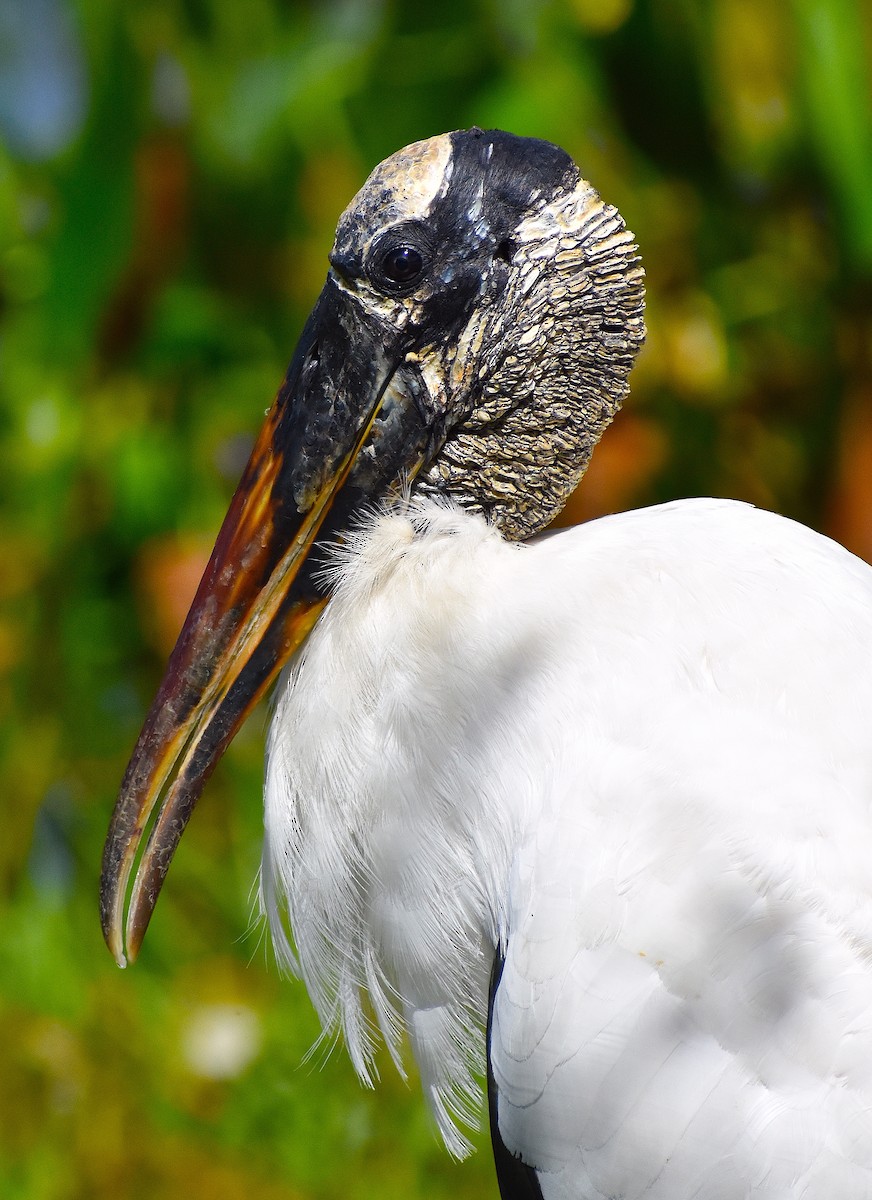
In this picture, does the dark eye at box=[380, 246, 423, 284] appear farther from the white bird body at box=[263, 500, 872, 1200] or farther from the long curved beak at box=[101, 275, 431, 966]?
the white bird body at box=[263, 500, 872, 1200]

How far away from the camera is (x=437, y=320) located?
137 centimetres

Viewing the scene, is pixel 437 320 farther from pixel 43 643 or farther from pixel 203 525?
pixel 43 643

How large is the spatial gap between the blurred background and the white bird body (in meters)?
1.08

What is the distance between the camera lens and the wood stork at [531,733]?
1112 millimetres

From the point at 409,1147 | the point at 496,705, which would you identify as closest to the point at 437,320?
the point at 496,705

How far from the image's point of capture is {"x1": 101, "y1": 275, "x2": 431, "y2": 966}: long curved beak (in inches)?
54.3

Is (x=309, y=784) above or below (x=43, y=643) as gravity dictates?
above

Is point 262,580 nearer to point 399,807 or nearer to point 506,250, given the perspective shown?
point 399,807

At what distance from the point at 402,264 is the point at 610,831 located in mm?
596

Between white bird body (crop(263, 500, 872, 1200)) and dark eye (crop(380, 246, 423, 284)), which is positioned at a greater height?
dark eye (crop(380, 246, 423, 284))

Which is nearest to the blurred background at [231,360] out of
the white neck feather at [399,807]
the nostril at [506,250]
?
the white neck feather at [399,807]

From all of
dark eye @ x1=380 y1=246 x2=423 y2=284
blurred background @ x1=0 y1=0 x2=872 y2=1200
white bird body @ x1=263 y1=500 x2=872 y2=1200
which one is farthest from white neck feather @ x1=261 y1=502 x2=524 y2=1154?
blurred background @ x1=0 y1=0 x2=872 y2=1200

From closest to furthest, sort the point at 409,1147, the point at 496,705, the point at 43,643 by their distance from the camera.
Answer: the point at 496,705 → the point at 409,1147 → the point at 43,643

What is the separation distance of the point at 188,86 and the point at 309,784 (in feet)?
6.47
